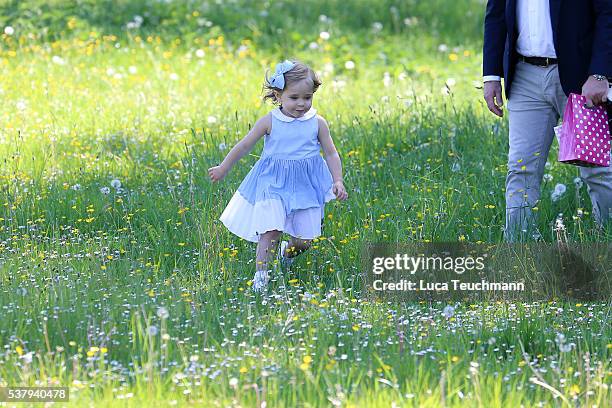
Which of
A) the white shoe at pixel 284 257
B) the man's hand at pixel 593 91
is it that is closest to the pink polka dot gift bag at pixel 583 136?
the man's hand at pixel 593 91

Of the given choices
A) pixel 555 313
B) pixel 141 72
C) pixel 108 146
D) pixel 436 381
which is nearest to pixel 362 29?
pixel 141 72

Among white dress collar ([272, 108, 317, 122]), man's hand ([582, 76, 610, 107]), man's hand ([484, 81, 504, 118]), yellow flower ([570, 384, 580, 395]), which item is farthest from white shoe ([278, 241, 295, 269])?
yellow flower ([570, 384, 580, 395])

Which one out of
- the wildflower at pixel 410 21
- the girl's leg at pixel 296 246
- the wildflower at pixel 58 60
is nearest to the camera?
the girl's leg at pixel 296 246

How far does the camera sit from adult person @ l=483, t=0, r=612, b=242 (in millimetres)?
5348

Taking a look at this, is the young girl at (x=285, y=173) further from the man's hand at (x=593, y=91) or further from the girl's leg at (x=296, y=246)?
the man's hand at (x=593, y=91)

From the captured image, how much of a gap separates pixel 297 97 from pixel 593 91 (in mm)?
1491

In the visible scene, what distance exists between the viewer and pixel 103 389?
12.5 feet

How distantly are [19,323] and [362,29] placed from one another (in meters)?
9.13

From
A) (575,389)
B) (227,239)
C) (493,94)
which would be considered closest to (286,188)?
(227,239)

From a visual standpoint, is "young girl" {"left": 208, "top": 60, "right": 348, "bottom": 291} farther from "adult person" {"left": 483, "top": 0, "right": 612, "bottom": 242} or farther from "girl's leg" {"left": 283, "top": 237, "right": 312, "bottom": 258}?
"adult person" {"left": 483, "top": 0, "right": 612, "bottom": 242}

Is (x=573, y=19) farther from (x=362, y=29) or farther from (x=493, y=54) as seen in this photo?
(x=362, y=29)

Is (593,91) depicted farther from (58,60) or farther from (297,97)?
(58,60)

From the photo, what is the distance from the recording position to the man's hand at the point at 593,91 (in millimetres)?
5328

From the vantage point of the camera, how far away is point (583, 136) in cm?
526
